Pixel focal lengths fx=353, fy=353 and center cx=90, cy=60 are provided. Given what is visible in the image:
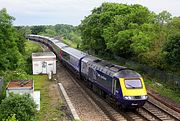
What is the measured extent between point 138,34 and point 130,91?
21172 millimetres

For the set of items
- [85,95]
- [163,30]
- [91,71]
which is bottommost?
[85,95]

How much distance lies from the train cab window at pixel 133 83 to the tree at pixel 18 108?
656 centimetres

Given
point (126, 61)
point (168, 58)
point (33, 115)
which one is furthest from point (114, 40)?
point (33, 115)

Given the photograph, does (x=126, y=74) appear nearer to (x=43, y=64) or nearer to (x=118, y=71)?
(x=118, y=71)

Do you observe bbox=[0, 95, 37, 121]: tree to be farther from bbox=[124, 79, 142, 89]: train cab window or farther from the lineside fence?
the lineside fence

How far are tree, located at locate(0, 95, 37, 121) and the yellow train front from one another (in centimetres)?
606

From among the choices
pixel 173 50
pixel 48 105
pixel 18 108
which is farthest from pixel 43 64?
pixel 18 108

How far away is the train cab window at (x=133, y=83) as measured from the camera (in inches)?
902

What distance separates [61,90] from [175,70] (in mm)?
11830

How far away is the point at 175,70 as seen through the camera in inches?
1391

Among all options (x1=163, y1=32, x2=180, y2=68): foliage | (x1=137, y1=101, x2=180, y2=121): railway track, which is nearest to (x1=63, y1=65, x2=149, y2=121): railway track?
(x1=137, y1=101, x2=180, y2=121): railway track

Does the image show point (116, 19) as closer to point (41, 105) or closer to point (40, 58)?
point (40, 58)

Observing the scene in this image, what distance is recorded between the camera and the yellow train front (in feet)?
73.8

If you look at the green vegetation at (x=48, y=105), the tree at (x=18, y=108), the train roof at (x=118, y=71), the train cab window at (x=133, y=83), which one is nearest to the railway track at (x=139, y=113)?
the train cab window at (x=133, y=83)
